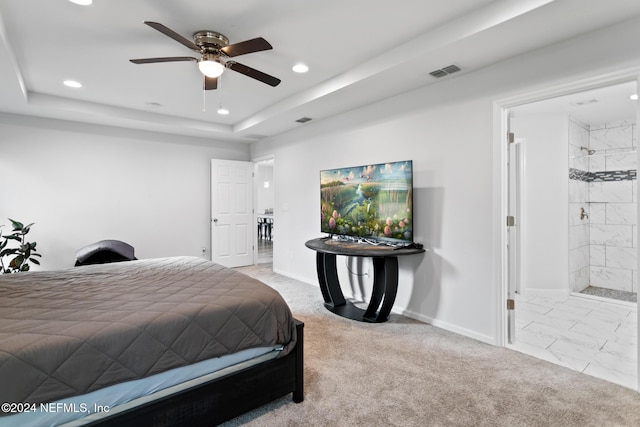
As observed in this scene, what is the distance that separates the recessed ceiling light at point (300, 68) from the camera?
3232 millimetres

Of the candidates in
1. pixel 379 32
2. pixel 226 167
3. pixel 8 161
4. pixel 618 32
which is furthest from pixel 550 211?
pixel 8 161

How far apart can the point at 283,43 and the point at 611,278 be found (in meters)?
5.41

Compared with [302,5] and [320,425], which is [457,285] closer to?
[320,425]

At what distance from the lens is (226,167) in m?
6.17

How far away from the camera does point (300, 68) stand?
3.30 meters

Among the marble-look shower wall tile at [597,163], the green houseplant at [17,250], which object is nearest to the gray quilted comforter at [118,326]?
the green houseplant at [17,250]

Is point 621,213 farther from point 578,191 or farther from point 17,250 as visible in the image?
point 17,250

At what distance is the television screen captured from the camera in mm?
3338

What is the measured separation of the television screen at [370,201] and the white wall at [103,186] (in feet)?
9.48

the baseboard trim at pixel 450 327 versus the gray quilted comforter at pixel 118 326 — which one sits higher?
the gray quilted comforter at pixel 118 326

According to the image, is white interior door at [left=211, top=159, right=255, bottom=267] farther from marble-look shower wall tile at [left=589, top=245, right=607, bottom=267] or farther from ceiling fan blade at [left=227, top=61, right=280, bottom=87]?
marble-look shower wall tile at [left=589, top=245, right=607, bottom=267]

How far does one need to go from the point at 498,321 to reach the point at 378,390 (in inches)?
53.8

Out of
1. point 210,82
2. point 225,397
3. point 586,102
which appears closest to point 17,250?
point 210,82

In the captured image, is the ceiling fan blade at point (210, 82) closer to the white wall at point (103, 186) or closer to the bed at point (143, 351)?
the bed at point (143, 351)
